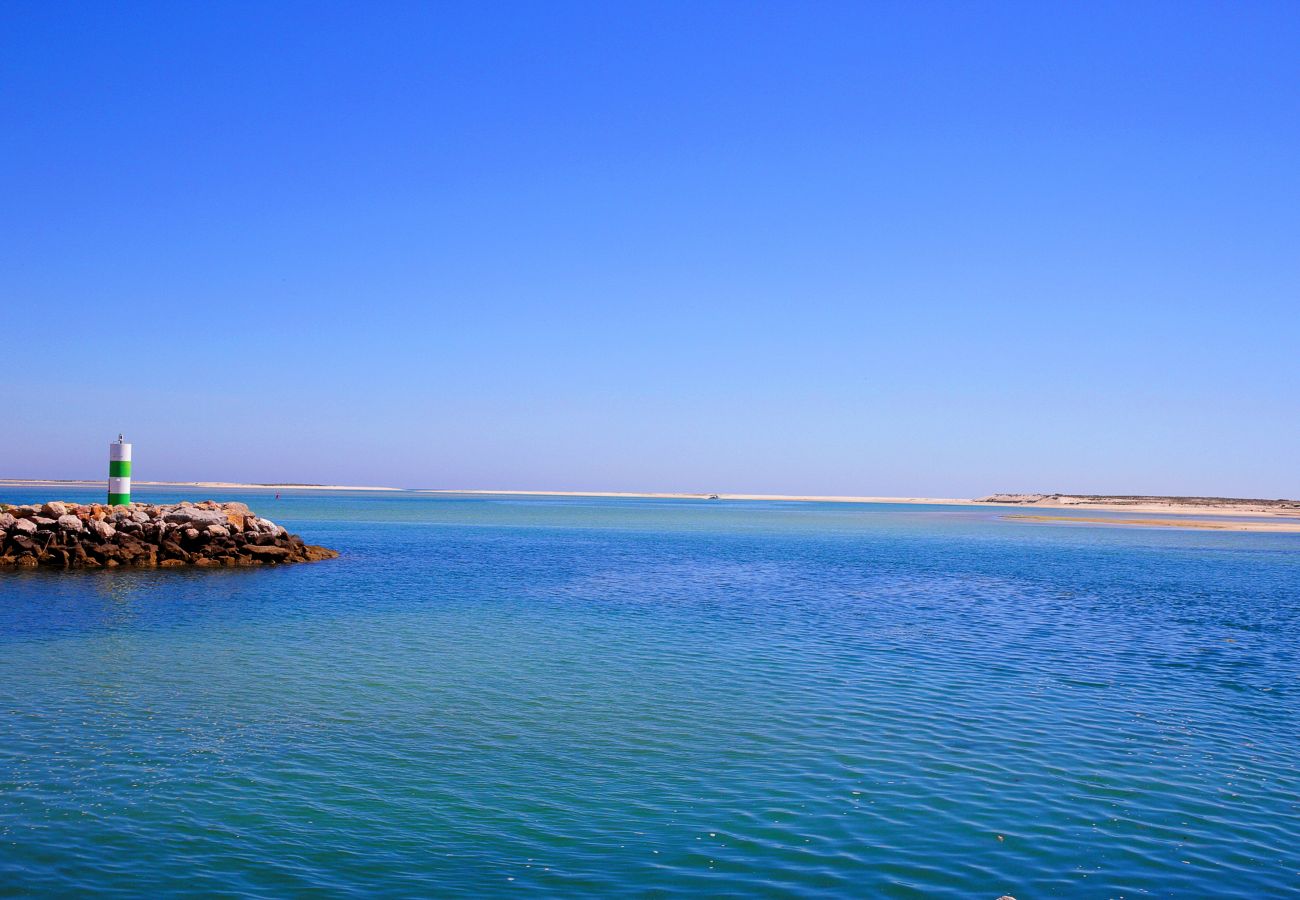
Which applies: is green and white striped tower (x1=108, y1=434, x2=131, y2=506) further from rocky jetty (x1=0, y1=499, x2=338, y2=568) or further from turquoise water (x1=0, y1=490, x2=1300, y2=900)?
turquoise water (x1=0, y1=490, x2=1300, y2=900)

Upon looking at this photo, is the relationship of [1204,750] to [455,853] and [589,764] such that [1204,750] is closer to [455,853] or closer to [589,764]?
[589,764]

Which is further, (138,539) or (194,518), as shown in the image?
(194,518)

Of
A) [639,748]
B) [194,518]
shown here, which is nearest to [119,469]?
[194,518]

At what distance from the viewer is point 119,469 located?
40.7 meters

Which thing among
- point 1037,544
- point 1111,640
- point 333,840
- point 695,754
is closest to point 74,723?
point 333,840

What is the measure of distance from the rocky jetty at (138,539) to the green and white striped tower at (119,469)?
1.11 meters

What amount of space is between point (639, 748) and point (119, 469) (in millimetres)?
36942

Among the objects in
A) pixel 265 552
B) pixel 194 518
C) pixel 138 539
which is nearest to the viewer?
pixel 138 539

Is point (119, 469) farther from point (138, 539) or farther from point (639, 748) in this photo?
point (639, 748)

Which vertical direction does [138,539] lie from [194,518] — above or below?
below

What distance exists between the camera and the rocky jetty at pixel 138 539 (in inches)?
1356

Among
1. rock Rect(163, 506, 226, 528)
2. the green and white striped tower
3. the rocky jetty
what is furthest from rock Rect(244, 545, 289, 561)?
the green and white striped tower

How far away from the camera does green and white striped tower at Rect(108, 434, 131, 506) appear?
40625 mm

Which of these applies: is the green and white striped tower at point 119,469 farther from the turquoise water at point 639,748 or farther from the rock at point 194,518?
the turquoise water at point 639,748
